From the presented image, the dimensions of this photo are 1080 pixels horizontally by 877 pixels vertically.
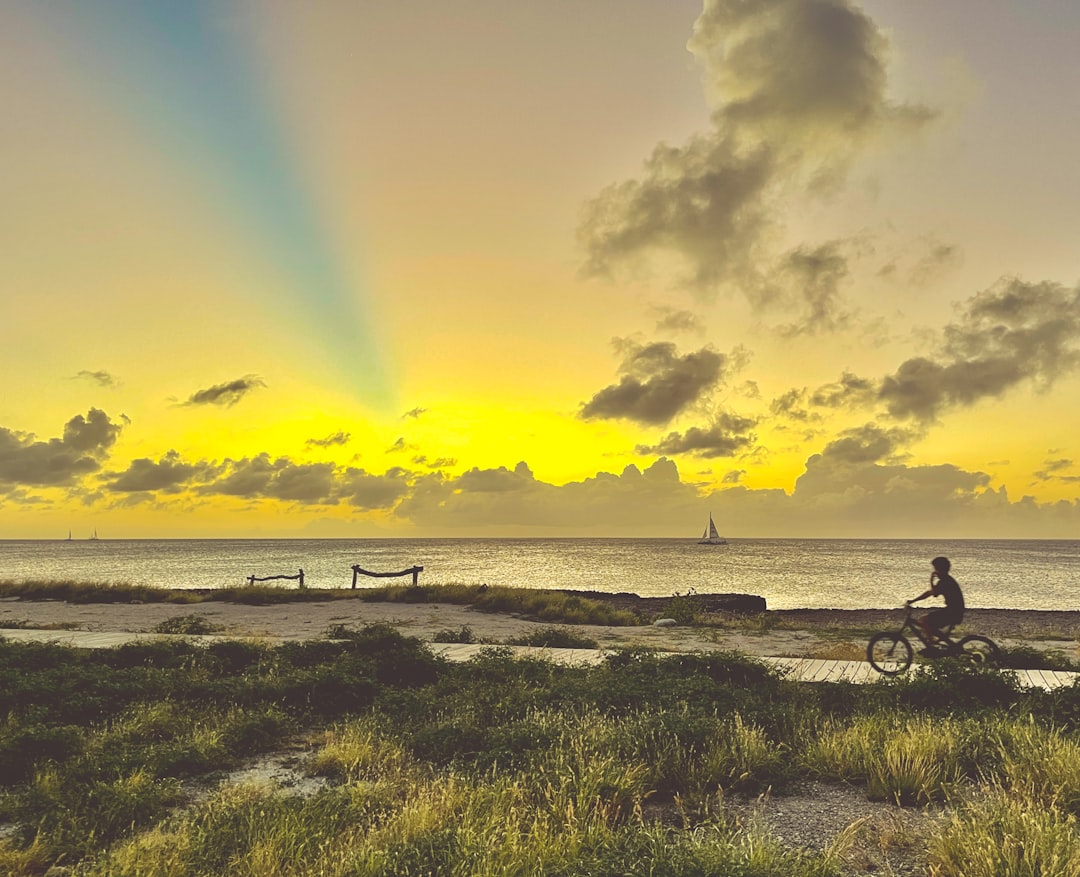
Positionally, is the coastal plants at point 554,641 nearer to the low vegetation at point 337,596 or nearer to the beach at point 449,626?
the beach at point 449,626

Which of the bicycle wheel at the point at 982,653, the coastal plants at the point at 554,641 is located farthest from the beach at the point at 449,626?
the bicycle wheel at the point at 982,653

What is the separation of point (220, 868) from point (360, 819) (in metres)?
1.31

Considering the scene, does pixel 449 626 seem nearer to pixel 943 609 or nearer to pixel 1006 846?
pixel 943 609

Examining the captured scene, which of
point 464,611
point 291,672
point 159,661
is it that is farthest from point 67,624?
point 291,672

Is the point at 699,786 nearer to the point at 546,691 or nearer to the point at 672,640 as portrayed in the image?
the point at 546,691

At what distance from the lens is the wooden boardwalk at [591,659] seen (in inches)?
500

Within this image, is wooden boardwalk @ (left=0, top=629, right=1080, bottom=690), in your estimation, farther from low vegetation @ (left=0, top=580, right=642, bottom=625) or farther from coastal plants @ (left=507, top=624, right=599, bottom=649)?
low vegetation @ (left=0, top=580, right=642, bottom=625)

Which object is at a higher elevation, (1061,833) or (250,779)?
(1061,833)

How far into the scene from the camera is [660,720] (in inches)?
346

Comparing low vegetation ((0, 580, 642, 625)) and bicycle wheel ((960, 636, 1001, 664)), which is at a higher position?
bicycle wheel ((960, 636, 1001, 664))

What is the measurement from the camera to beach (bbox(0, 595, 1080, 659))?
1966 centimetres

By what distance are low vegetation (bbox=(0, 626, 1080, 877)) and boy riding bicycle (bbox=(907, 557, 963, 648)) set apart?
63.1 inches

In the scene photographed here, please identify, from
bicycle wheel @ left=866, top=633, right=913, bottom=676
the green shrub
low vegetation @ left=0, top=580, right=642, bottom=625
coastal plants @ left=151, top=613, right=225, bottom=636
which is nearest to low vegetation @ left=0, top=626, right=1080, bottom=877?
bicycle wheel @ left=866, top=633, right=913, bottom=676

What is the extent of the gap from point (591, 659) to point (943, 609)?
678 centimetres
